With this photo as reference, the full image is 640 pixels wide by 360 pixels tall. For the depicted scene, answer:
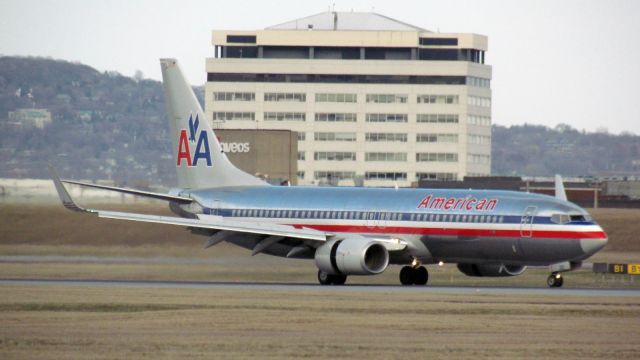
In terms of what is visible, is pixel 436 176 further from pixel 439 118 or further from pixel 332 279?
pixel 332 279

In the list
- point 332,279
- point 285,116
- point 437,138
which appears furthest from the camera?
point 437,138

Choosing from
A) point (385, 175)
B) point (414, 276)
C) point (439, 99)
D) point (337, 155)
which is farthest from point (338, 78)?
point (414, 276)

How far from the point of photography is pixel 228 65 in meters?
195

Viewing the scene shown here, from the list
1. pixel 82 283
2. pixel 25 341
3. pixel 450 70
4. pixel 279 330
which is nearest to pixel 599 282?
pixel 82 283

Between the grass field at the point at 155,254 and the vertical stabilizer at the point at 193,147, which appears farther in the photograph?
the vertical stabilizer at the point at 193,147

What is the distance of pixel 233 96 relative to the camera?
196 meters

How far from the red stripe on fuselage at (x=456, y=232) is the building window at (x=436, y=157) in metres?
136

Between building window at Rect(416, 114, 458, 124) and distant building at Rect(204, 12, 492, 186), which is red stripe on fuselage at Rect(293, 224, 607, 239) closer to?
distant building at Rect(204, 12, 492, 186)

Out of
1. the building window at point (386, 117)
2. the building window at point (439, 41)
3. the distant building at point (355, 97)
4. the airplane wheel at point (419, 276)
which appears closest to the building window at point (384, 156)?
the distant building at point (355, 97)

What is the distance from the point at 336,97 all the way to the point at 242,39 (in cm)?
1487

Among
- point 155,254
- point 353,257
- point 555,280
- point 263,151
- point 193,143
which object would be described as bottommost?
point 155,254

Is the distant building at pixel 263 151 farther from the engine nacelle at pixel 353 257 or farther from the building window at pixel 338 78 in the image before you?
the engine nacelle at pixel 353 257

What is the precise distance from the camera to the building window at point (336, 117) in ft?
645

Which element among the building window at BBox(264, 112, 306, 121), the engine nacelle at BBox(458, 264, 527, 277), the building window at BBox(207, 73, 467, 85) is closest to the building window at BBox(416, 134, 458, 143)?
the building window at BBox(207, 73, 467, 85)
